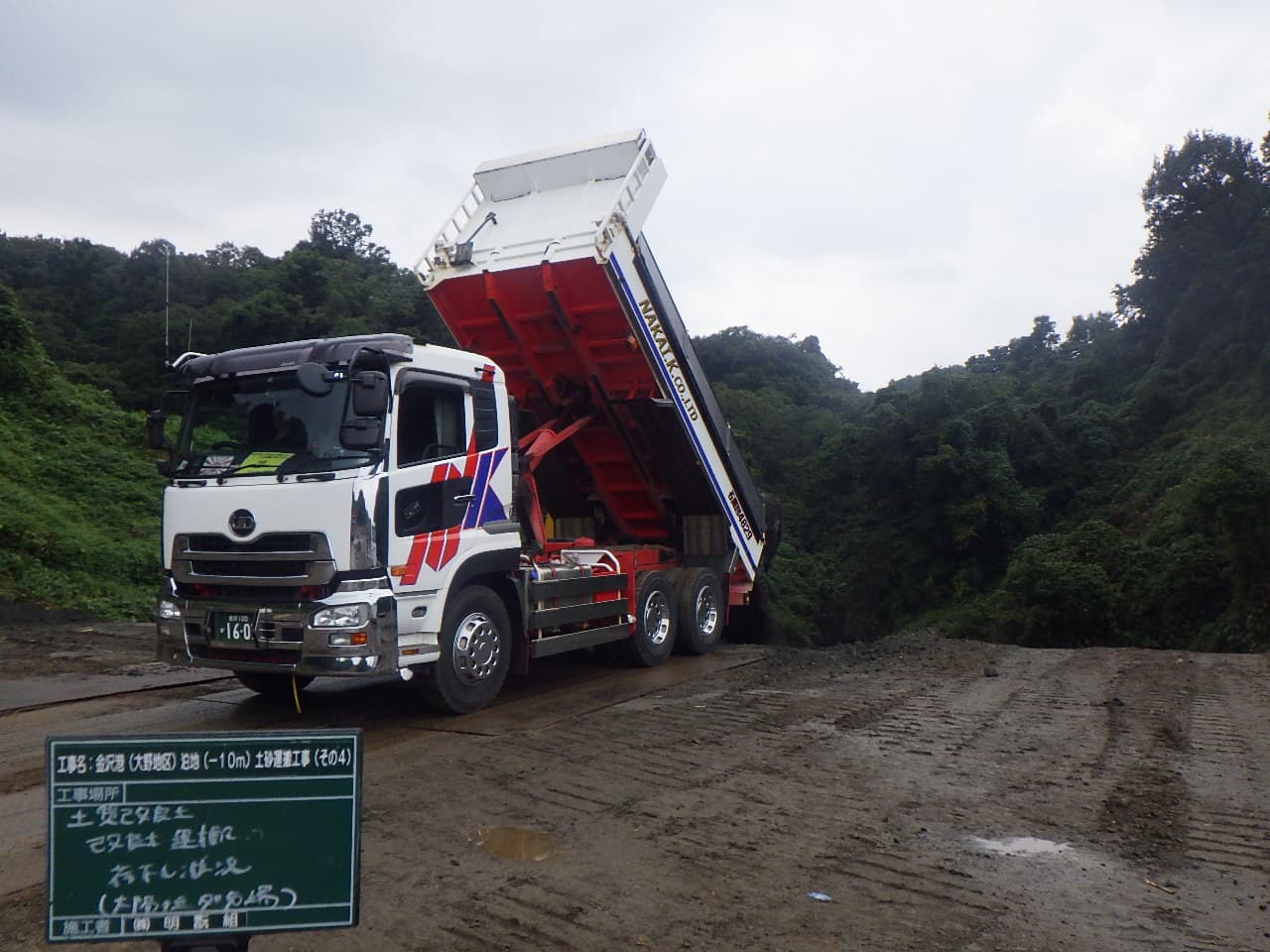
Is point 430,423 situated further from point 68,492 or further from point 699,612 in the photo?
point 68,492

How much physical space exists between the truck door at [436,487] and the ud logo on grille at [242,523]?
875 mm

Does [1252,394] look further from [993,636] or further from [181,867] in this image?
[181,867]

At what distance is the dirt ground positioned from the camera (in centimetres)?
385

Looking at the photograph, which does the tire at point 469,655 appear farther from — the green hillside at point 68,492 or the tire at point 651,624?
the green hillside at point 68,492

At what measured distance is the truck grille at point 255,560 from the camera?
20.9 ft

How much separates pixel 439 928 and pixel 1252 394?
34.7 meters

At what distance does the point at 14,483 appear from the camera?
16.9m

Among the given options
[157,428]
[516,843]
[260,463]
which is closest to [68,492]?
[157,428]

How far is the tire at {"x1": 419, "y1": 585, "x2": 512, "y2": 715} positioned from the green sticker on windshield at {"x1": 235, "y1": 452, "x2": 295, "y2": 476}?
1.48 metres

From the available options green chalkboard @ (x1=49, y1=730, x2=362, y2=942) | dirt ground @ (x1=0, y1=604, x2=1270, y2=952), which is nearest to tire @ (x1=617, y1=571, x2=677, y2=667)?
dirt ground @ (x1=0, y1=604, x2=1270, y2=952)

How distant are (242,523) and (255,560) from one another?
0.26 m

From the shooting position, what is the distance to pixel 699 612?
10.6m

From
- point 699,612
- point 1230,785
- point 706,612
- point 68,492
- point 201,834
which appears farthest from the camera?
point 68,492

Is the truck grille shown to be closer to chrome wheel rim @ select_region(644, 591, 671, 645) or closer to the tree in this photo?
chrome wheel rim @ select_region(644, 591, 671, 645)
